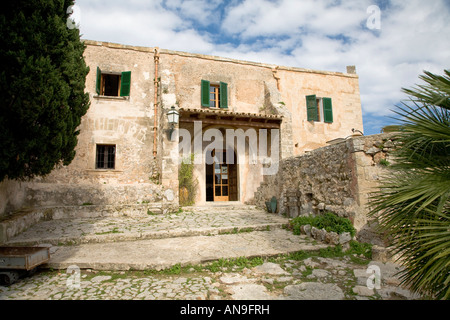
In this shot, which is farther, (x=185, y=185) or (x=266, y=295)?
(x=185, y=185)

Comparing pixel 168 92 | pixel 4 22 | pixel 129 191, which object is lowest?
pixel 129 191

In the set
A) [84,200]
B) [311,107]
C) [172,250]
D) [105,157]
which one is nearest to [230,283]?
[172,250]

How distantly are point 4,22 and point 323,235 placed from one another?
7.32 metres

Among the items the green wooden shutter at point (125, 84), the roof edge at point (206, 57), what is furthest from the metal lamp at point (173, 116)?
the roof edge at point (206, 57)

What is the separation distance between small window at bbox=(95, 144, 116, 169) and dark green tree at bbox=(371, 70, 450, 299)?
9.99m

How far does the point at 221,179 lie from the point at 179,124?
3390mm

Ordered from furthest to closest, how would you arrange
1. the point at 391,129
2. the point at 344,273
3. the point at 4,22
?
the point at 4,22 < the point at 344,273 < the point at 391,129

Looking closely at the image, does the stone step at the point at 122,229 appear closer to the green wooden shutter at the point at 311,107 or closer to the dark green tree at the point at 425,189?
the dark green tree at the point at 425,189

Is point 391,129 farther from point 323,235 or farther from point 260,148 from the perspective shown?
point 260,148

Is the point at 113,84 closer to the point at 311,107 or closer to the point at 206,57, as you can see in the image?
the point at 206,57

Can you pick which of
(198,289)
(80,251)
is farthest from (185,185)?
(198,289)

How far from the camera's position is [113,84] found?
37.2 feet

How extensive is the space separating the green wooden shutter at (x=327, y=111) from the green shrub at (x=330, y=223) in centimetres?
835

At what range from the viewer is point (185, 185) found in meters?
10.5
